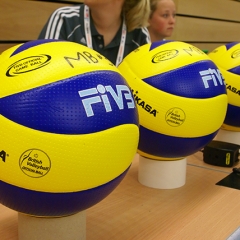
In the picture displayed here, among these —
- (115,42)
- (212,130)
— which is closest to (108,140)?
(212,130)

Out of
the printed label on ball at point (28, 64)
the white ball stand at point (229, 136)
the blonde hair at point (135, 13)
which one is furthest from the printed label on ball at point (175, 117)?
the blonde hair at point (135, 13)

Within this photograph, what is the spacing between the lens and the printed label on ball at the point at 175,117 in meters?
0.87

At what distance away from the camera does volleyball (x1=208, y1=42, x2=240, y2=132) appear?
1178mm

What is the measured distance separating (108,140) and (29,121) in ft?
0.41

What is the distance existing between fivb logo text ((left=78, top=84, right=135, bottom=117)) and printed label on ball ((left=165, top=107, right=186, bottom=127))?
23 centimetres

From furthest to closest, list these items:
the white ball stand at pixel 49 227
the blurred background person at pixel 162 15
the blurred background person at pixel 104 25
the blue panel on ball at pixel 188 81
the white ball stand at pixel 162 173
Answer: the blurred background person at pixel 162 15 < the blurred background person at pixel 104 25 < the white ball stand at pixel 162 173 < the blue panel on ball at pixel 188 81 < the white ball stand at pixel 49 227

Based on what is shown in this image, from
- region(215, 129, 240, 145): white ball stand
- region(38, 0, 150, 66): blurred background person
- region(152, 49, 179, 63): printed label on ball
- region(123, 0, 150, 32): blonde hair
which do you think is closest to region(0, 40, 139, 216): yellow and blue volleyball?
region(152, 49, 179, 63): printed label on ball

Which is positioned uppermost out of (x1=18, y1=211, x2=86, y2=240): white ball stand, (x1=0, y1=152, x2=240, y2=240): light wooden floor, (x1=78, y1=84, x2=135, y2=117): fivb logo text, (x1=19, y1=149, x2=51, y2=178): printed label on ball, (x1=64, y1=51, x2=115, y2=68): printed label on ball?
(x1=64, y1=51, x2=115, y2=68): printed label on ball

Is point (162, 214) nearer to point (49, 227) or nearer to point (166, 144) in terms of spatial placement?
point (166, 144)

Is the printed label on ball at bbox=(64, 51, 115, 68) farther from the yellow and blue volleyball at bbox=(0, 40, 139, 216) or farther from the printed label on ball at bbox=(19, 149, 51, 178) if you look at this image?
the printed label on ball at bbox=(19, 149, 51, 178)

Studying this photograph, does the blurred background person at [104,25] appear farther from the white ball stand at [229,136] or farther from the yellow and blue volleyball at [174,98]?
the yellow and blue volleyball at [174,98]

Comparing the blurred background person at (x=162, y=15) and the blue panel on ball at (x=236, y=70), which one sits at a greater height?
the blue panel on ball at (x=236, y=70)

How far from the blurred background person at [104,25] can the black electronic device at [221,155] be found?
741 millimetres

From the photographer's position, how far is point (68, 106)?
0.58 meters
